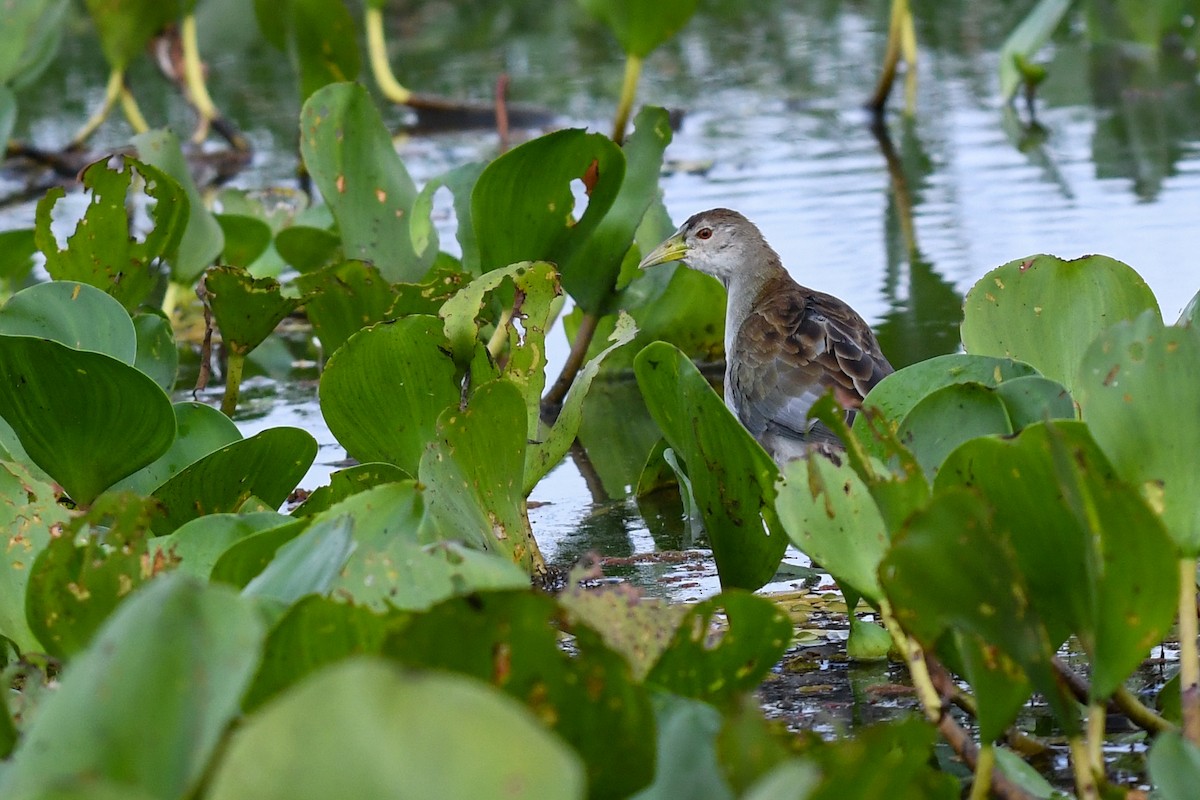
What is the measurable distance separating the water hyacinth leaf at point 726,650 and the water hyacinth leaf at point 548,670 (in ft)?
1.03

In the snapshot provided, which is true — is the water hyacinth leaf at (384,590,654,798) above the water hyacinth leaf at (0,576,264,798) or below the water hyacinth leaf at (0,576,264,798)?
below

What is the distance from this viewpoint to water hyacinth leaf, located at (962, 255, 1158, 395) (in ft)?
10.2

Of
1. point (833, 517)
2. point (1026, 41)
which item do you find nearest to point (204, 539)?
point (833, 517)

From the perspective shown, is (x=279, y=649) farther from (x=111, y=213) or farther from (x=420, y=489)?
(x=111, y=213)

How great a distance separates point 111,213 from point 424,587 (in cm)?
236

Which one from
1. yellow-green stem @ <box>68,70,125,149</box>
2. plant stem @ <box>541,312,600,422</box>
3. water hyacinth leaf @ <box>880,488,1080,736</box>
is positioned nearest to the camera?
water hyacinth leaf @ <box>880,488,1080,736</box>

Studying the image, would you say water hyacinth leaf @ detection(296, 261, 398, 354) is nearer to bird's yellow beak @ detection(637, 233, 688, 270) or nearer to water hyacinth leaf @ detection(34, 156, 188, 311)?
water hyacinth leaf @ detection(34, 156, 188, 311)

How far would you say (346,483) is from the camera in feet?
10.9

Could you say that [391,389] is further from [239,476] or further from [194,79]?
[194,79]

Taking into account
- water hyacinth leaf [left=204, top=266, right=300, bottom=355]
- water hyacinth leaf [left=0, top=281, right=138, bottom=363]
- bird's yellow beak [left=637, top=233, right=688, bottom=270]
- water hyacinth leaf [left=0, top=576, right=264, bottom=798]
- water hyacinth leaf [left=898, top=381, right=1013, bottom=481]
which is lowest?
bird's yellow beak [left=637, top=233, right=688, bottom=270]

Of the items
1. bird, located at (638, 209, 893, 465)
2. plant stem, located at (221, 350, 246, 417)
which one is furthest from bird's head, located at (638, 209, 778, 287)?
plant stem, located at (221, 350, 246, 417)

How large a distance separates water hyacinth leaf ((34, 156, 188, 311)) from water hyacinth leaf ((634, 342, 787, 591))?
1604 millimetres

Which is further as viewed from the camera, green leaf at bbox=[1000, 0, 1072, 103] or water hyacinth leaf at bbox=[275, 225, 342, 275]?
green leaf at bbox=[1000, 0, 1072, 103]

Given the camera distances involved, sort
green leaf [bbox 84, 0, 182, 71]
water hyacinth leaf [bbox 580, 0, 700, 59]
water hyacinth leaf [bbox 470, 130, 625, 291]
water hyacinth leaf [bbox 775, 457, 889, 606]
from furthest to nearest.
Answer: green leaf [bbox 84, 0, 182, 71] < water hyacinth leaf [bbox 580, 0, 700, 59] < water hyacinth leaf [bbox 470, 130, 625, 291] < water hyacinth leaf [bbox 775, 457, 889, 606]
